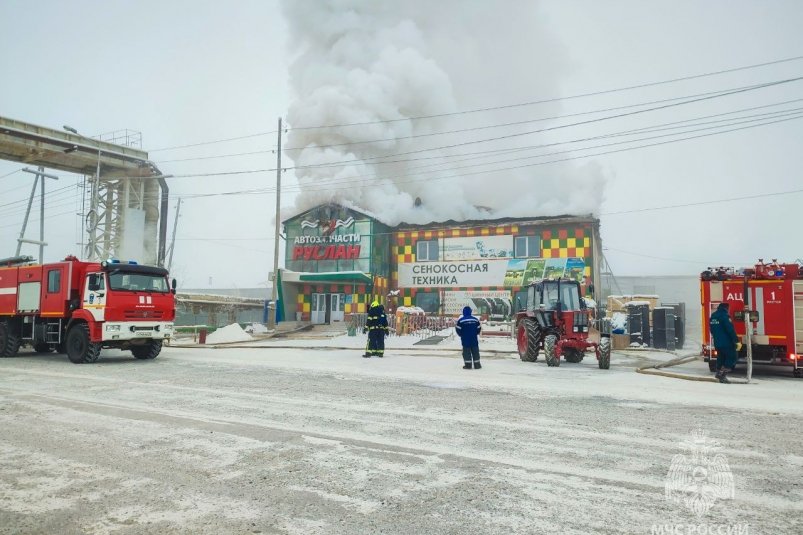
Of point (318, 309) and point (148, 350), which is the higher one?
point (318, 309)

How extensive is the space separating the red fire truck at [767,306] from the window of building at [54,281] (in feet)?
54.3

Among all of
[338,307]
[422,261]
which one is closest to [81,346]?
[338,307]

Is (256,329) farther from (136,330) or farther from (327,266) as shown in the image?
(136,330)

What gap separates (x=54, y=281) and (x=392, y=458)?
43.0 feet

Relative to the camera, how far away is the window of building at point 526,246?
101 feet

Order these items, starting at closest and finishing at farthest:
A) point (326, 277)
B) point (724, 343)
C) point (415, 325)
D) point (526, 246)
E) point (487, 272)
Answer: point (724, 343)
point (415, 325)
point (526, 246)
point (487, 272)
point (326, 277)

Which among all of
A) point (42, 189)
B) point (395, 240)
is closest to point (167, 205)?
point (42, 189)

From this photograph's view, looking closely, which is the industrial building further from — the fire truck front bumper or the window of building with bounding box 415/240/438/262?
the fire truck front bumper

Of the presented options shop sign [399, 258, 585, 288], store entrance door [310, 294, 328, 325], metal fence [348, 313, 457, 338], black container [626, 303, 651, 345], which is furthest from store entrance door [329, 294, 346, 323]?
black container [626, 303, 651, 345]

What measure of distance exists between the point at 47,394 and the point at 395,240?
27602 mm

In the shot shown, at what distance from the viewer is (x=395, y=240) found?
34.7 metres

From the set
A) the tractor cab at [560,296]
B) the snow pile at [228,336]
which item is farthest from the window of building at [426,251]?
the tractor cab at [560,296]

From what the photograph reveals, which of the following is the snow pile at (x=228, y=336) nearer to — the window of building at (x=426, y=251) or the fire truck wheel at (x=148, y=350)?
the fire truck wheel at (x=148, y=350)

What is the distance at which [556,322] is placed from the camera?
1309cm
